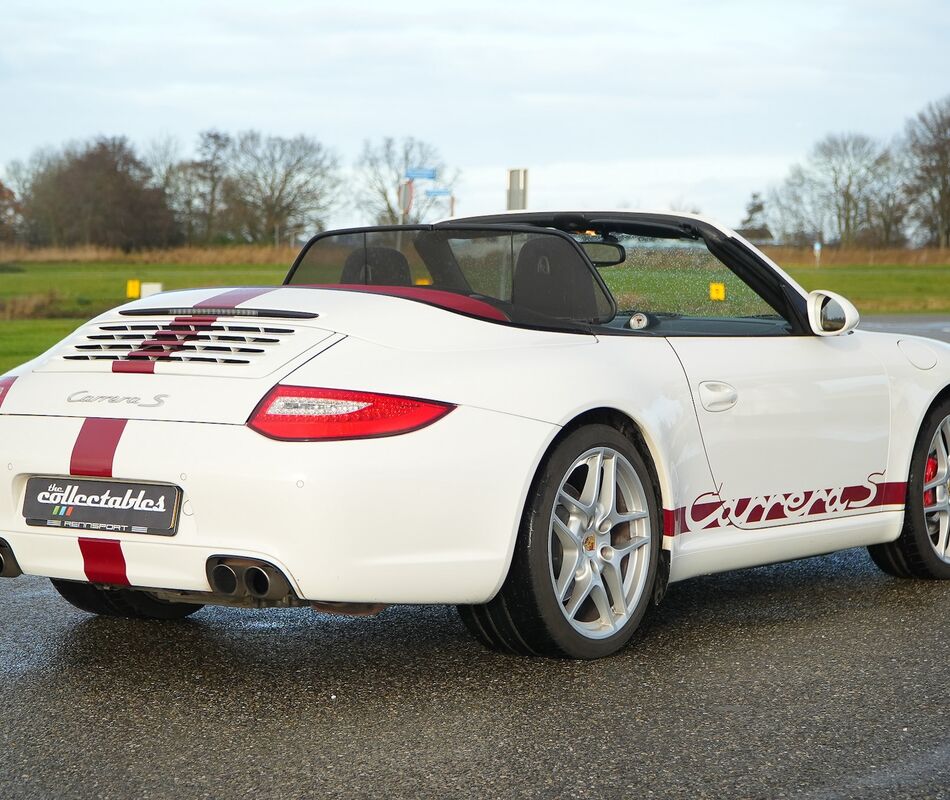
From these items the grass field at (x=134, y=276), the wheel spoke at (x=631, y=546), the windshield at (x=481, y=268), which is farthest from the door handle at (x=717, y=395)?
the grass field at (x=134, y=276)

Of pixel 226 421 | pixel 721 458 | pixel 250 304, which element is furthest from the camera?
pixel 721 458

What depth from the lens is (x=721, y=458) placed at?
4.57 metres

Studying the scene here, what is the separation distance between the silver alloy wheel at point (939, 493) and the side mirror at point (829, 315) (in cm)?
73

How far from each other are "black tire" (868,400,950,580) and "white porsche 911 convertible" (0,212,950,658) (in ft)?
0.55

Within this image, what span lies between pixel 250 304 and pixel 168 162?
69.4 m

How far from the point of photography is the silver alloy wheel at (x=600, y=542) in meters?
4.11

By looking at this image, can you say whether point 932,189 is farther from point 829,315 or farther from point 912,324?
point 829,315

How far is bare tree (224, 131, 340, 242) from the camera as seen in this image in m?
67.1

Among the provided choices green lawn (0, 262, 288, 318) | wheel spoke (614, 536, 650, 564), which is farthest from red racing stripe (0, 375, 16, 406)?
green lawn (0, 262, 288, 318)

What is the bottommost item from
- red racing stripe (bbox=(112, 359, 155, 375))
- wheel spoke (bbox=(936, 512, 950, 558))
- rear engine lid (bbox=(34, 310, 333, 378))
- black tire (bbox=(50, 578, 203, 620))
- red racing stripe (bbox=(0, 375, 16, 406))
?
black tire (bbox=(50, 578, 203, 620))

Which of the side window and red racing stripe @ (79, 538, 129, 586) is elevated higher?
the side window

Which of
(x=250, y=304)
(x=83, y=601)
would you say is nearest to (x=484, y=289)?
(x=250, y=304)

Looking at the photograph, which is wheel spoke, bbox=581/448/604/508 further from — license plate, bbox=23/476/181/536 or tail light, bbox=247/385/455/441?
license plate, bbox=23/476/181/536

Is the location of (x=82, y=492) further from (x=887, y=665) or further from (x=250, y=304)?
(x=887, y=665)
